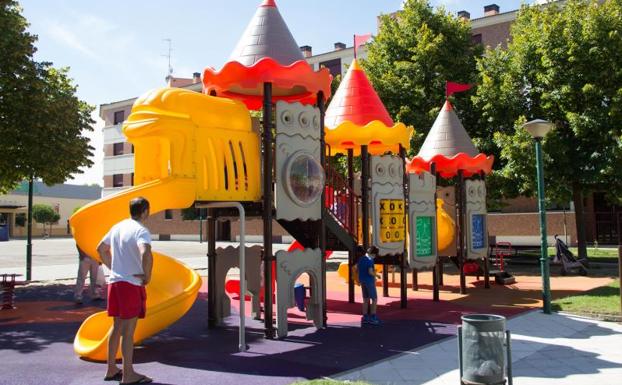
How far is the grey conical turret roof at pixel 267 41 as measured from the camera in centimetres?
923

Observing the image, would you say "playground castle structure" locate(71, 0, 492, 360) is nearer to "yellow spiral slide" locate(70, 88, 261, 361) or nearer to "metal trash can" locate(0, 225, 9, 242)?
"yellow spiral slide" locate(70, 88, 261, 361)

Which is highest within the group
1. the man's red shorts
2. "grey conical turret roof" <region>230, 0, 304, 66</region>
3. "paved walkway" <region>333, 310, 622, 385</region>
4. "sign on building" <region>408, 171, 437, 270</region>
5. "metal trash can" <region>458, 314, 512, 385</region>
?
"grey conical turret roof" <region>230, 0, 304, 66</region>

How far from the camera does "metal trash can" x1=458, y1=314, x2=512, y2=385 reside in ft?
16.6

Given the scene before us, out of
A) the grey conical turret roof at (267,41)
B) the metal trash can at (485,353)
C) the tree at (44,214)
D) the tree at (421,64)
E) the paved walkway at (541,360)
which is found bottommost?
the paved walkway at (541,360)

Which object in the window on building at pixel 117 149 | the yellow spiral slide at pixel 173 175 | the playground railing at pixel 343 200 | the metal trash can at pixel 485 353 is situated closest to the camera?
the metal trash can at pixel 485 353

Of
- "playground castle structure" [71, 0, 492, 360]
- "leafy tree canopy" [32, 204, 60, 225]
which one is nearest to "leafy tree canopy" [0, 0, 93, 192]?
"playground castle structure" [71, 0, 492, 360]

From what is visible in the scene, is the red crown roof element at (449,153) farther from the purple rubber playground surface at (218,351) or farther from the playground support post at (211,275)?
the playground support post at (211,275)

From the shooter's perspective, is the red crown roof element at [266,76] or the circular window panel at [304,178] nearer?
the red crown roof element at [266,76]

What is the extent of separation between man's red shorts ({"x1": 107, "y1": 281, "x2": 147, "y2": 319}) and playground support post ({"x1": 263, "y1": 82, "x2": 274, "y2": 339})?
3048mm

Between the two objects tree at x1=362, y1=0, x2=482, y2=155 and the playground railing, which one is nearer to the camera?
the playground railing

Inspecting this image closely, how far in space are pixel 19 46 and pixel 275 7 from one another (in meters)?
6.57

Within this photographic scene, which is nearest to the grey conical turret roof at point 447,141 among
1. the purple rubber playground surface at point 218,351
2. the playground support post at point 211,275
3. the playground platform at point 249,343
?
the playground platform at point 249,343

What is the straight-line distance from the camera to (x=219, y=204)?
→ 27.6ft

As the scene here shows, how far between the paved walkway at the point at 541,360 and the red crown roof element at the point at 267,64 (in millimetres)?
4683
